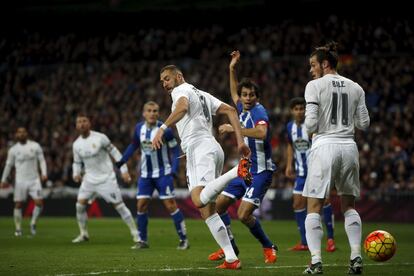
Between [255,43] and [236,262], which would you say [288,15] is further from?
[236,262]

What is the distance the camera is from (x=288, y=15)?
35875 mm

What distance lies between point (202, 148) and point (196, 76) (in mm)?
23768

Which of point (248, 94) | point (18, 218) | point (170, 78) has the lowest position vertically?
point (18, 218)

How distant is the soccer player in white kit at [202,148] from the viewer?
386 inches

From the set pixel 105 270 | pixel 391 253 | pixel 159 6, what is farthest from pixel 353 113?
pixel 159 6

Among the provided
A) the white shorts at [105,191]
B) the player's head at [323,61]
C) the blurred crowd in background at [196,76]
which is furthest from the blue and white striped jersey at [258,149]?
the blurred crowd in background at [196,76]

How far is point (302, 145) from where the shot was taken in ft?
48.9

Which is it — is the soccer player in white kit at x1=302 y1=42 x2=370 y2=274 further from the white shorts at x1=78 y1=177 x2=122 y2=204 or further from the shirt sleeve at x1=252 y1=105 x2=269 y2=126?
the white shorts at x1=78 y1=177 x2=122 y2=204

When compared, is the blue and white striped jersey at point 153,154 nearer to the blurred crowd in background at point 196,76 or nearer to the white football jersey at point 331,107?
the white football jersey at point 331,107

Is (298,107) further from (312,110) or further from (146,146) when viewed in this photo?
(312,110)

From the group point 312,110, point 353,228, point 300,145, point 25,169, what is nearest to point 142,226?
point 300,145

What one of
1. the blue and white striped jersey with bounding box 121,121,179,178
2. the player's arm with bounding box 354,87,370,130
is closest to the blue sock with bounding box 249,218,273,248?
the player's arm with bounding box 354,87,370,130

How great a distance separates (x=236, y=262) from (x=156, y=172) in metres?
5.44

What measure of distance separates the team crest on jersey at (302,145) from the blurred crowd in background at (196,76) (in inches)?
376
